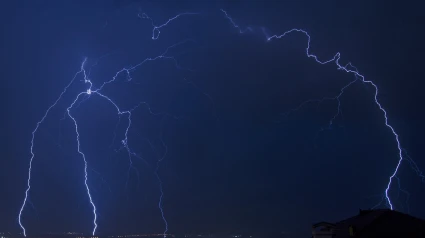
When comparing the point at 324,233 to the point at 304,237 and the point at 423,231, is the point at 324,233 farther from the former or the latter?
the point at 304,237

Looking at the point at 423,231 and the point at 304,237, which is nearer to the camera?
the point at 423,231

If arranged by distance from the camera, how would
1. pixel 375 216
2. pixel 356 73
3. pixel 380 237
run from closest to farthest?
pixel 380 237 → pixel 375 216 → pixel 356 73

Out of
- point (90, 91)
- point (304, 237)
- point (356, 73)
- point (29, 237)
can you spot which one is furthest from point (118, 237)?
point (356, 73)

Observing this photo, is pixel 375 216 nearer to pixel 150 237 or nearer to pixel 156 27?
pixel 156 27

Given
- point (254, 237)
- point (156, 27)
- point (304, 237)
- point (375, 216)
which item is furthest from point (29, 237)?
point (375, 216)

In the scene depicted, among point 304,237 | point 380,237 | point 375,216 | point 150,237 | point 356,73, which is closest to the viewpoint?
point 380,237

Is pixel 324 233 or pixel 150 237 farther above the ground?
pixel 150 237

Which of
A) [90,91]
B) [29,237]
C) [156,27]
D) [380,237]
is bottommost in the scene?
[380,237]
